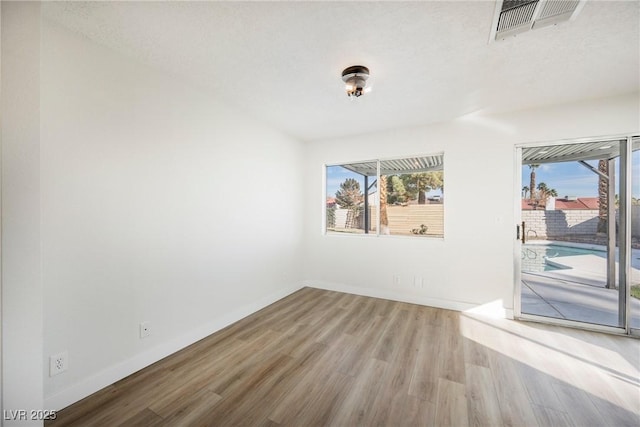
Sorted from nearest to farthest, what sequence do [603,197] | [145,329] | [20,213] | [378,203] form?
1. [20,213]
2. [145,329]
3. [603,197]
4. [378,203]

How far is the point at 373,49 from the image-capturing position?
188 cm

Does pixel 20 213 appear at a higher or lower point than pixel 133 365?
higher

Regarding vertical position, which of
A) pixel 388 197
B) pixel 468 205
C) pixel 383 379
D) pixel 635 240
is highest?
pixel 388 197

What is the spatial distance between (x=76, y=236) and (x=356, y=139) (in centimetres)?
346

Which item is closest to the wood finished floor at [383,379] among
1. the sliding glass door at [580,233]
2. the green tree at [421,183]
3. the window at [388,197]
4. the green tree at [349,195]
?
the sliding glass door at [580,233]

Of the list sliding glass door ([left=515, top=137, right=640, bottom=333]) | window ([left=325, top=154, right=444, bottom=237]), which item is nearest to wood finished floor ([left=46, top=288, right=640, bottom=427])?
sliding glass door ([left=515, top=137, right=640, bottom=333])

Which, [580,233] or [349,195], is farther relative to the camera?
[349,195]

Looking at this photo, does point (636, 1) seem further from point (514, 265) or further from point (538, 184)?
point (514, 265)

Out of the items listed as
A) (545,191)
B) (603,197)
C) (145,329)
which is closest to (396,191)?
(545,191)

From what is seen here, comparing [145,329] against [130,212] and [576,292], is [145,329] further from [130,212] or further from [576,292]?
[576,292]

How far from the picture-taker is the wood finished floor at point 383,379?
1570 mm

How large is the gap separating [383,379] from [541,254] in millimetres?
2523

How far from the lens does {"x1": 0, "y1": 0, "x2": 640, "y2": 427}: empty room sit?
5.04 ft

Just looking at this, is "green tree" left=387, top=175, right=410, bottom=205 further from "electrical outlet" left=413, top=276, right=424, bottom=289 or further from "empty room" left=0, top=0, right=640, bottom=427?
"electrical outlet" left=413, top=276, right=424, bottom=289
